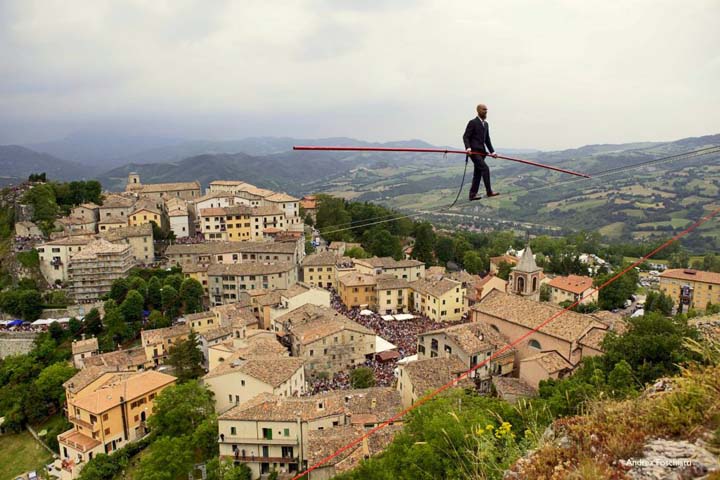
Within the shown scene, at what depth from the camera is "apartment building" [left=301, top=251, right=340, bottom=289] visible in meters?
52.7

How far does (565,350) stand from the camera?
2809cm

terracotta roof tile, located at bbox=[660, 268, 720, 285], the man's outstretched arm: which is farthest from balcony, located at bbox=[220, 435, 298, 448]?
terracotta roof tile, located at bbox=[660, 268, 720, 285]

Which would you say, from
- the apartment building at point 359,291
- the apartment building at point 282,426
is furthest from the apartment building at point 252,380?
the apartment building at point 359,291

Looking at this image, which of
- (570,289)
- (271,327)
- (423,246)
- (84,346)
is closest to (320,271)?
(271,327)

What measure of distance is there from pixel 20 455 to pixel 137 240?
2567 centimetres

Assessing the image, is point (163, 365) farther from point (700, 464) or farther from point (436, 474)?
point (700, 464)

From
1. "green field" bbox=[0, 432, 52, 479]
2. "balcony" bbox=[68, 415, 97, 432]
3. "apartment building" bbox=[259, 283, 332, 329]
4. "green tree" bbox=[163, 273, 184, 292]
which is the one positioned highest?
"green tree" bbox=[163, 273, 184, 292]

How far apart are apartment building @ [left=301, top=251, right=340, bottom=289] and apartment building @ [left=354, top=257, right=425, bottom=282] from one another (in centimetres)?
280

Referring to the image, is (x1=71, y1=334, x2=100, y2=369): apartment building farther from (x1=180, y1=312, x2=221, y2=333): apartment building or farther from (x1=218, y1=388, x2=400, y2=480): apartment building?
(x1=218, y1=388, x2=400, y2=480): apartment building

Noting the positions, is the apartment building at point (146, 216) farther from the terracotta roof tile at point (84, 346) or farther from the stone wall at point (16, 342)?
the terracotta roof tile at point (84, 346)

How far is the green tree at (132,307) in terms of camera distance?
4175cm

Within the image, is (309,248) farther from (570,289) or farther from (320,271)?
(570,289)

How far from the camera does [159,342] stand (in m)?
37.4

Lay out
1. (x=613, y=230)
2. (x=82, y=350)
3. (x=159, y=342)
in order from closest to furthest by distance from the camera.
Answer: (x=159, y=342)
(x=82, y=350)
(x=613, y=230)
